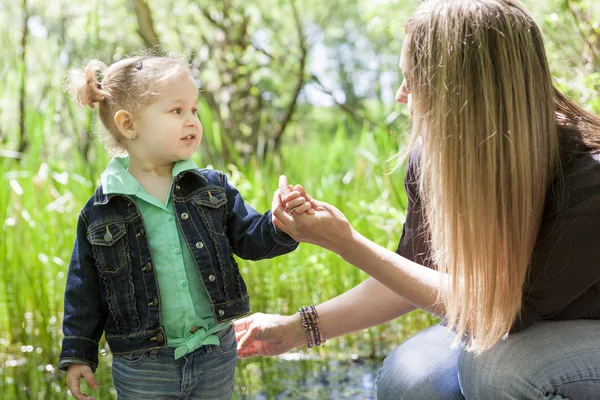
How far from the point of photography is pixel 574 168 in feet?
5.39

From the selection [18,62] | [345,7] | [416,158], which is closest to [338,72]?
[345,7]

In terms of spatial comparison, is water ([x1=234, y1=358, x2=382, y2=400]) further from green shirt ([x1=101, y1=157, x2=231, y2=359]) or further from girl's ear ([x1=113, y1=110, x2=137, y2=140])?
girl's ear ([x1=113, y1=110, x2=137, y2=140])

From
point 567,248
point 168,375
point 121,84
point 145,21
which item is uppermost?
point 145,21

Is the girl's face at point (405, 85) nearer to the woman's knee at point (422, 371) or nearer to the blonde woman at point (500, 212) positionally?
the blonde woman at point (500, 212)

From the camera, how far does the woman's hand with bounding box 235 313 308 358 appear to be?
77.7 inches

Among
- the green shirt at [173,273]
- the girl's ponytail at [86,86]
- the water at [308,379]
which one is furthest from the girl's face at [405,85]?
the water at [308,379]

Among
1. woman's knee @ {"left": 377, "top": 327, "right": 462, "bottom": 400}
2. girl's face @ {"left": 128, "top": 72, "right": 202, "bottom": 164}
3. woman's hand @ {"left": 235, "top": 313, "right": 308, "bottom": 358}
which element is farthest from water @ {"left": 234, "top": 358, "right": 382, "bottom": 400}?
girl's face @ {"left": 128, "top": 72, "right": 202, "bottom": 164}

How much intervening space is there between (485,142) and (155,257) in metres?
0.80

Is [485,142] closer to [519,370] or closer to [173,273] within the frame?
[519,370]

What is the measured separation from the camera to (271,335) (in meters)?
1.98

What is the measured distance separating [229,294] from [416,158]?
710 millimetres

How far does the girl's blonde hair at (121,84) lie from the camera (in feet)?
5.41

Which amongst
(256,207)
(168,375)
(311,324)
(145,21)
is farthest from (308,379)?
(145,21)

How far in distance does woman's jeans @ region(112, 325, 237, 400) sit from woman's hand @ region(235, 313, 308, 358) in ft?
1.01
